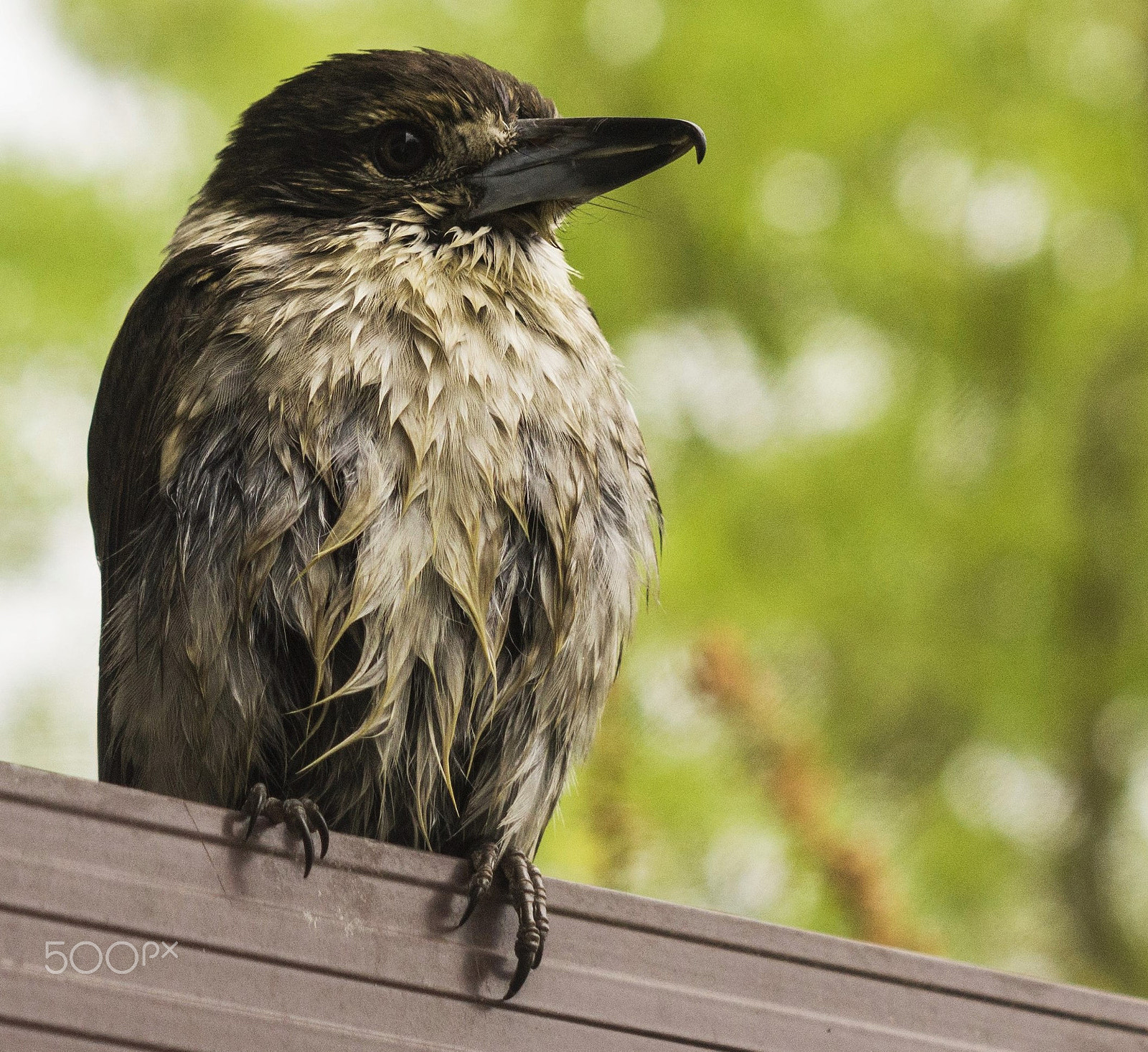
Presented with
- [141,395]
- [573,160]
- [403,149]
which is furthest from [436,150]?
[141,395]

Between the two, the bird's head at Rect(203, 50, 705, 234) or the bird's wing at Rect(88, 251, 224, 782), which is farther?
the bird's head at Rect(203, 50, 705, 234)

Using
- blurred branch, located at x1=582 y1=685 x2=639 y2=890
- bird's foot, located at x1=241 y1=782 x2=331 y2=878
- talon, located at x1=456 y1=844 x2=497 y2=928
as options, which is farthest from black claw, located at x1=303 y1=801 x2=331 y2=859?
blurred branch, located at x1=582 y1=685 x2=639 y2=890

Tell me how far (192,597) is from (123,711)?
224 mm

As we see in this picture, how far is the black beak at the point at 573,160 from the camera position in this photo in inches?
71.8

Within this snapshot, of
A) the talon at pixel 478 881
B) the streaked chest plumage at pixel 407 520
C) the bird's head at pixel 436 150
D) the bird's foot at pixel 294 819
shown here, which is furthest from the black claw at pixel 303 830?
the bird's head at pixel 436 150

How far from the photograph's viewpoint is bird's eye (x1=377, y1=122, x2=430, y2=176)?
190 cm

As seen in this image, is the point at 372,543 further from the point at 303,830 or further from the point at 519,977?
the point at 519,977

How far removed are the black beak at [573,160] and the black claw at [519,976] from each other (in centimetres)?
100

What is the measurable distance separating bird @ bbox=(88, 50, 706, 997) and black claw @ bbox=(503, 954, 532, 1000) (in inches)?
1.6

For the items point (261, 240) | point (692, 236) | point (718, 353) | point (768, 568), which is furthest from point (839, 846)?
point (692, 236)

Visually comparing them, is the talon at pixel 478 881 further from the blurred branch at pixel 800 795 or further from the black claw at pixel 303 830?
the blurred branch at pixel 800 795

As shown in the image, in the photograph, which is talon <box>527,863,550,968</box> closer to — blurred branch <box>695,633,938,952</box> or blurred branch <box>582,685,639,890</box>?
blurred branch <box>582,685,639,890</box>

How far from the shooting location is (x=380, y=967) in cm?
122

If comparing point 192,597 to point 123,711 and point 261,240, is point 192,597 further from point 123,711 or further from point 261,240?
point 261,240
